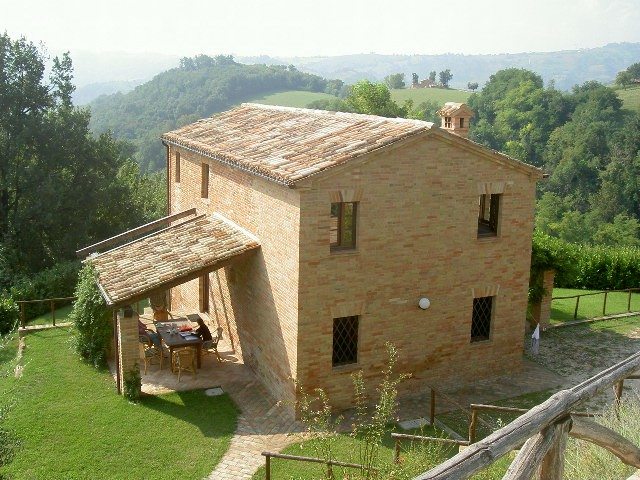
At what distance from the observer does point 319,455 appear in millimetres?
10938

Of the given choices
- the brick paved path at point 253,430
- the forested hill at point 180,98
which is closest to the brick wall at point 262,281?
the brick paved path at point 253,430

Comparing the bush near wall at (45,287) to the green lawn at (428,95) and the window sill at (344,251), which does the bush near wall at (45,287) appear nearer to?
the window sill at (344,251)

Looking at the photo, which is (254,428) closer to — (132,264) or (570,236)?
(132,264)

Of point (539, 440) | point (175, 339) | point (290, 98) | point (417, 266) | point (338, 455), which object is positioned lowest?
point (338, 455)

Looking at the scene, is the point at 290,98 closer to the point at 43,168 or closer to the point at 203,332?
the point at 43,168

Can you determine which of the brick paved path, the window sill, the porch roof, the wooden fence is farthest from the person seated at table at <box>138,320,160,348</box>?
the wooden fence

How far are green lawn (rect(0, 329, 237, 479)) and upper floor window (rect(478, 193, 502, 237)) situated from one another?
6.81m

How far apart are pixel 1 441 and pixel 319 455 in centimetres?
493

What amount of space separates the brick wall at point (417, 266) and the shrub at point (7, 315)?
11.6m

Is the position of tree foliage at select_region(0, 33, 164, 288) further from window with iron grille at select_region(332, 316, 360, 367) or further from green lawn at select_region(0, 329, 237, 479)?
window with iron grille at select_region(332, 316, 360, 367)

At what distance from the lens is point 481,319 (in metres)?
15.0

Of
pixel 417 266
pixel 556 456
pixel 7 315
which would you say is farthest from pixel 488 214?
pixel 7 315

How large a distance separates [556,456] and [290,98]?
10324 cm

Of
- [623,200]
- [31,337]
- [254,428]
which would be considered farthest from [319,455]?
[623,200]
